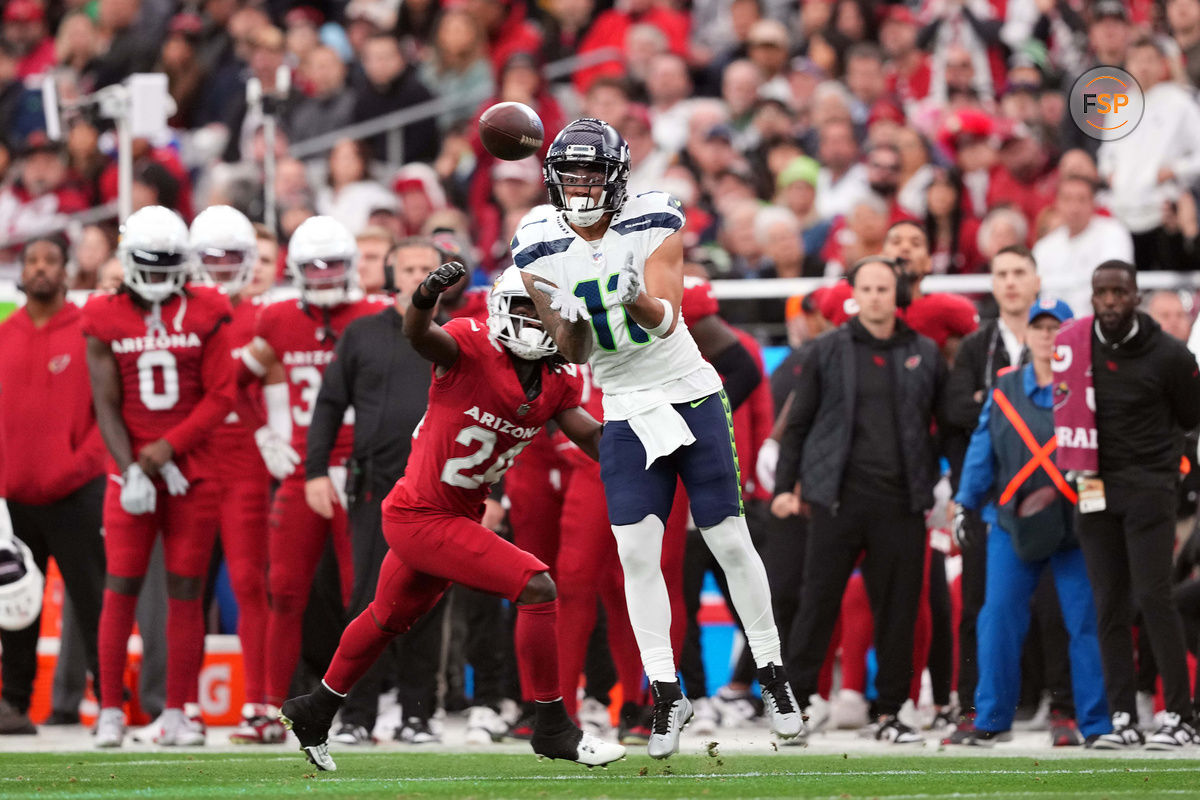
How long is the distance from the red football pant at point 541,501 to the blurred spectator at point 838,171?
4843mm

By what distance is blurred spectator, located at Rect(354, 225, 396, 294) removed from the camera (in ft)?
33.4

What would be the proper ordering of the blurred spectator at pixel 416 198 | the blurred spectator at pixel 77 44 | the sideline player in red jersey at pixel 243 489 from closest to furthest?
the sideline player in red jersey at pixel 243 489 → the blurred spectator at pixel 416 198 → the blurred spectator at pixel 77 44

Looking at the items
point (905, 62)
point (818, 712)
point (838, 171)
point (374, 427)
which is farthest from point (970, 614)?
point (905, 62)

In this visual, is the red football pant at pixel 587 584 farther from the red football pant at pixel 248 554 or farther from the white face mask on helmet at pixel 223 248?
the white face mask on helmet at pixel 223 248

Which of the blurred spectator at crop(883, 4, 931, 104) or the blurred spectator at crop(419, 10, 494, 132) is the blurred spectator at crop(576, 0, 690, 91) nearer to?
the blurred spectator at crop(419, 10, 494, 132)

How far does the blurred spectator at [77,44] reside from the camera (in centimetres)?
1716

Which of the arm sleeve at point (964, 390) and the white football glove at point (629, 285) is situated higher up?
the white football glove at point (629, 285)

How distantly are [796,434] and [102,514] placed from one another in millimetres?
3700

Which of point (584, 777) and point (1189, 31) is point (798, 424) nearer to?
point (584, 777)

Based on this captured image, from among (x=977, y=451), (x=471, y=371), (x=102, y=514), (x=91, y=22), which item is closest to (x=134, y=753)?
(x=102, y=514)

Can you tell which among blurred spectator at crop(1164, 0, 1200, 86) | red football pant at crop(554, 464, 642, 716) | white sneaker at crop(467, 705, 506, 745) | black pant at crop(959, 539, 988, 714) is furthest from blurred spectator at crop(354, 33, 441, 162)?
black pant at crop(959, 539, 988, 714)

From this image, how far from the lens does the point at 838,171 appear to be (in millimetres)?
13352

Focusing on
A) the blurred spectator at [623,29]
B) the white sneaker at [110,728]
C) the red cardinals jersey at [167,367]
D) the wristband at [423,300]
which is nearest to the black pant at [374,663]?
the red cardinals jersey at [167,367]

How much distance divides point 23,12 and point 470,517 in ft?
41.7
